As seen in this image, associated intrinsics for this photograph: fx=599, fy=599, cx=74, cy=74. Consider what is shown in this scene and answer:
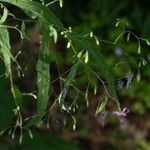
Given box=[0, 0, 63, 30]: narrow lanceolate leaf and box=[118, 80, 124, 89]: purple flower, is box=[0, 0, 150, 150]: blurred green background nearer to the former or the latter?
box=[118, 80, 124, 89]: purple flower

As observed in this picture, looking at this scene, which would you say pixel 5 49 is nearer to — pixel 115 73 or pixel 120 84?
pixel 120 84

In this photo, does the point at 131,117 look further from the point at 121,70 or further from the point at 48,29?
the point at 48,29

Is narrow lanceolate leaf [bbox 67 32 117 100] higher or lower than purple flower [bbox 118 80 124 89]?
higher

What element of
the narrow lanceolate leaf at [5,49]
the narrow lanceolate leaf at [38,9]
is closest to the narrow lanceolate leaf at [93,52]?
the narrow lanceolate leaf at [38,9]

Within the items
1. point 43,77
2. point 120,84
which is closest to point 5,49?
point 43,77

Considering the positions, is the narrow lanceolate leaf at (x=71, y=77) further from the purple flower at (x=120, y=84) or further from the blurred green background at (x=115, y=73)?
the blurred green background at (x=115, y=73)

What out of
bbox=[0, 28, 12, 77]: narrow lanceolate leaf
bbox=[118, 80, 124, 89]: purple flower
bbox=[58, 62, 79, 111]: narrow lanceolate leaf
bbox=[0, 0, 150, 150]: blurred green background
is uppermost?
bbox=[0, 28, 12, 77]: narrow lanceolate leaf

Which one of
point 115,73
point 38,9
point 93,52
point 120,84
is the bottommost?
point 115,73

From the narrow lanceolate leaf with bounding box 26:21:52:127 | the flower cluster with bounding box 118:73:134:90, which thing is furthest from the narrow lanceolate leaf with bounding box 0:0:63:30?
the flower cluster with bounding box 118:73:134:90

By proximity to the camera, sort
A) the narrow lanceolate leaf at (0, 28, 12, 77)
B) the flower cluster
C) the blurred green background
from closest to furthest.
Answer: the narrow lanceolate leaf at (0, 28, 12, 77), the flower cluster, the blurred green background
